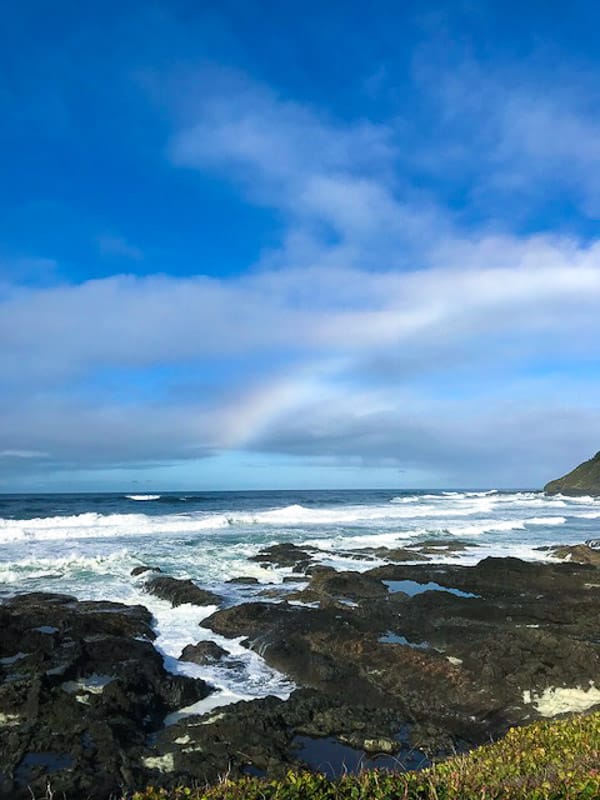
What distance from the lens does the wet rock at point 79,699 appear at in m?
9.31

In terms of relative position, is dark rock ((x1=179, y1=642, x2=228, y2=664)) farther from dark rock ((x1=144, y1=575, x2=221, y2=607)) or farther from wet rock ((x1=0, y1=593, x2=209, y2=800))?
dark rock ((x1=144, y1=575, x2=221, y2=607))

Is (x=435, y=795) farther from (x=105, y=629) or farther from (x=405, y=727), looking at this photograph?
(x=105, y=629)

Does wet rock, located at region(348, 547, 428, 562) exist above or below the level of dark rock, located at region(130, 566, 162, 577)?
below

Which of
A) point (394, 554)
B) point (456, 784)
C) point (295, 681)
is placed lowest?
point (295, 681)

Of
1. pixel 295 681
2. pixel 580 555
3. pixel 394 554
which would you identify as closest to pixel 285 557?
pixel 394 554

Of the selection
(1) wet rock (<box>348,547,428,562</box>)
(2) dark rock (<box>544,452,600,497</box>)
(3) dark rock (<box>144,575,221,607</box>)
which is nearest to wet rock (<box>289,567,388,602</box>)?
(3) dark rock (<box>144,575,221,607</box>)

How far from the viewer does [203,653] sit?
49.4ft

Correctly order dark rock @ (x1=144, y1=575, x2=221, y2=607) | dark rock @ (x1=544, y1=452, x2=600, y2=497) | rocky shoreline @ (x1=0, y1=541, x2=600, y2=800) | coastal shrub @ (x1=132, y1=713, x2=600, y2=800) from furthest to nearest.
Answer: dark rock @ (x1=544, y1=452, x2=600, y2=497) < dark rock @ (x1=144, y1=575, x2=221, y2=607) < rocky shoreline @ (x1=0, y1=541, x2=600, y2=800) < coastal shrub @ (x1=132, y1=713, x2=600, y2=800)

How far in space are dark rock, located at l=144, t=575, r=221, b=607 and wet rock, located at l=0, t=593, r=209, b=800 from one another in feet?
11.7

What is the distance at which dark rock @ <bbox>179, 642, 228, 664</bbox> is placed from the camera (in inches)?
585

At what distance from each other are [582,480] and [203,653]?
159 meters

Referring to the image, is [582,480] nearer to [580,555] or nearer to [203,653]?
[580,555]

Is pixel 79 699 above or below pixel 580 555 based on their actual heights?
above

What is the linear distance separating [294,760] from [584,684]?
287 inches
